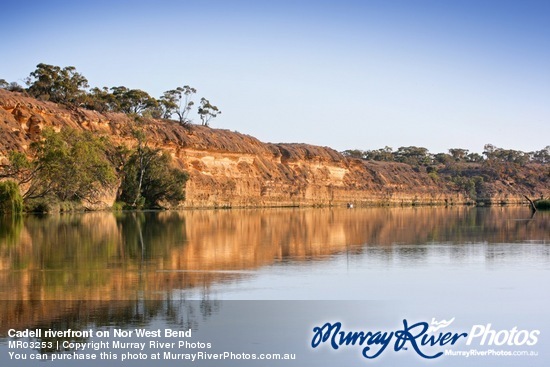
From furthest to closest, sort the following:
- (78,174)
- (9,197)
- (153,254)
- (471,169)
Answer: (471,169), (78,174), (9,197), (153,254)

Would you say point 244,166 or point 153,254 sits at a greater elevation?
point 244,166

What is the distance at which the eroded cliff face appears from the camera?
208 ft

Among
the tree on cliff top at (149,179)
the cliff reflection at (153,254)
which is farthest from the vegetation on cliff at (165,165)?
the cliff reflection at (153,254)

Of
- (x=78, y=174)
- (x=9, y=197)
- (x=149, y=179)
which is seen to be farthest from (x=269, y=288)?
(x=149, y=179)

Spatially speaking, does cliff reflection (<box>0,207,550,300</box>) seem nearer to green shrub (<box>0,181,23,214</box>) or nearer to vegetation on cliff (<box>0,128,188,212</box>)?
green shrub (<box>0,181,23,214</box>)

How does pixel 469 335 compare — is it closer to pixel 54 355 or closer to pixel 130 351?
pixel 130 351

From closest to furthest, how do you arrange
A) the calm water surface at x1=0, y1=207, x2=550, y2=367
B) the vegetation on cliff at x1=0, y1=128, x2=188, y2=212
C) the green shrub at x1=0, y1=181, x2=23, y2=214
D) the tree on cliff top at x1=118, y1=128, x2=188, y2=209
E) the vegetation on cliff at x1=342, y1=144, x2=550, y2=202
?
the calm water surface at x1=0, y1=207, x2=550, y2=367 → the green shrub at x1=0, y1=181, x2=23, y2=214 → the vegetation on cliff at x1=0, y1=128, x2=188, y2=212 → the tree on cliff top at x1=118, y1=128, x2=188, y2=209 → the vegetation on cliff at x1=342, y1=144, x2=550, y2=202

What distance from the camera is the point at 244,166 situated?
94625 millimetres

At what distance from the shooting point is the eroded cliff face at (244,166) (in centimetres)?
6350

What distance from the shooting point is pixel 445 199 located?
134625 millimetres

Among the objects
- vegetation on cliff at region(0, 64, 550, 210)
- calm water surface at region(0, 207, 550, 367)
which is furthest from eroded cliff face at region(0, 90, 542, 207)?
calm water surface at region(0, 207, 550, 367)

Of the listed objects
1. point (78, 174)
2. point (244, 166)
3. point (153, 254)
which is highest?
point (244, 166)

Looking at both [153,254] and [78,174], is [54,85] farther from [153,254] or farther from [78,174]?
[153,254]

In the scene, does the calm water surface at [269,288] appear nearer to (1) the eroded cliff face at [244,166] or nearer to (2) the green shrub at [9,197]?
(2) the green shrub at [9,197]
